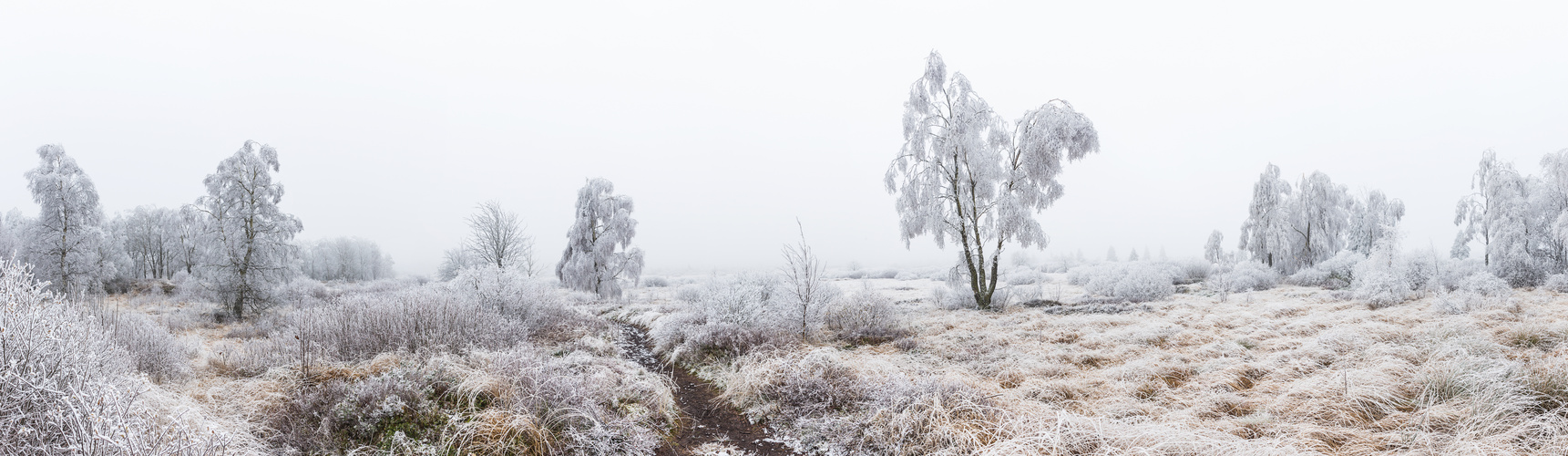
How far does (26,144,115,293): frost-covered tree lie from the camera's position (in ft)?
52.9

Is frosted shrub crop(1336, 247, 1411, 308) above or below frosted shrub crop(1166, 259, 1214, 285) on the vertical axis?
Answer: above

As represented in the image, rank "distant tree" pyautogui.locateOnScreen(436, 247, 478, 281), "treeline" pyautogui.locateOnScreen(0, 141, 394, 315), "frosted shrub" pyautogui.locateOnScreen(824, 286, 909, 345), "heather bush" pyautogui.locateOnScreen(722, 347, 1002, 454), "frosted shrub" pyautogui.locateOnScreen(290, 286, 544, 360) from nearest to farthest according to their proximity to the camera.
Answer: "heather bush" pyautogui.locateOnScreen(722, 347, 1002, 454), "frosted shrub" pyautogui.locateOnScreen(290, 286, 544, 360), "frosted shrub" pyautogui.locateOnScreen(824, 286, 909, 345), "treeline" pyautogui.locateOnScreen(0, 141, 394, 315), "distant tree" pyautogui.locateOnScreen(436, 247, 478, 281)

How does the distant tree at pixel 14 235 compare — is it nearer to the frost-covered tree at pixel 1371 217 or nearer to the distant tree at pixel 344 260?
the distant tree at pixel 344 260

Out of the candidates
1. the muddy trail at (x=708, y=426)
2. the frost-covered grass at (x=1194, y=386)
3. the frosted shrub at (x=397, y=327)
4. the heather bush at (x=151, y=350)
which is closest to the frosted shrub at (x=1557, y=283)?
the frost-covered grass at (x=1194, y=386)

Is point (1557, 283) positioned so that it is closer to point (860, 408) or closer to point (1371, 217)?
point (1371, 217)

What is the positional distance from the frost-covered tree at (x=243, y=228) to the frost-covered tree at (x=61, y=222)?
5.72 metres

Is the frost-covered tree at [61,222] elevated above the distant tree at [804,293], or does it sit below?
above

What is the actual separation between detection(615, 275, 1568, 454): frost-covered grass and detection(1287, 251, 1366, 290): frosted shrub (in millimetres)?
7512

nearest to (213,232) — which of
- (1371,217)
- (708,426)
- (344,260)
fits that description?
(708,426)

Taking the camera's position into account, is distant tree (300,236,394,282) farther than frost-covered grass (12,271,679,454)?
Yes

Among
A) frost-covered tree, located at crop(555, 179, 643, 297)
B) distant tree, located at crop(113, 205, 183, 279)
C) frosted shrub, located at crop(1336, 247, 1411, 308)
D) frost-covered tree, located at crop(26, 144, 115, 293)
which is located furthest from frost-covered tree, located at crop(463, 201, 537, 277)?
distant tree, located at crop(113, 205, 183, 279)

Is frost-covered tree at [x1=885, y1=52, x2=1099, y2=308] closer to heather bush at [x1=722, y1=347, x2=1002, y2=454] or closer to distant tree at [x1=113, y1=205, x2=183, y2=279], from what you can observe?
heather bush at [x1=722, y1=347, x2=1002, y2=454]

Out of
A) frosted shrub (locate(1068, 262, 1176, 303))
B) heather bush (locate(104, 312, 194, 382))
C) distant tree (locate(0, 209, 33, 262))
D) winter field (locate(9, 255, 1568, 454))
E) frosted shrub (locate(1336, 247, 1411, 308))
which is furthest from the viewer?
distant tree (locate(0, 209, 33, 262))

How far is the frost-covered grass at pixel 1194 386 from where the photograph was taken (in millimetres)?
3820
